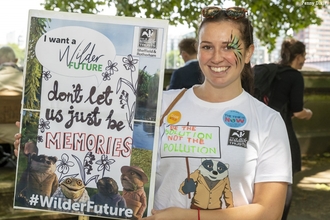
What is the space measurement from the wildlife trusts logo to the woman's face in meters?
0.19

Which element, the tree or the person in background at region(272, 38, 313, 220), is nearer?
the person in background at region(272, 38, 313, 220)

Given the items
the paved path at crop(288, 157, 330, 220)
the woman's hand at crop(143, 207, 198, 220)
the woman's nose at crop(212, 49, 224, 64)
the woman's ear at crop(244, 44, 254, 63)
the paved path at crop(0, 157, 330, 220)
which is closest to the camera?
the woman's hand at crop(143, 207, 198, 220)

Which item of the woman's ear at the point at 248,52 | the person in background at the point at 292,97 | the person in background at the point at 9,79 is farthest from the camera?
the person in background at the point at 9,79

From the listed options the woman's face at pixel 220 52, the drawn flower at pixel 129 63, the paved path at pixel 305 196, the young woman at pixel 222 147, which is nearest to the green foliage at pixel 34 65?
the drawn flower at pixel 129 63

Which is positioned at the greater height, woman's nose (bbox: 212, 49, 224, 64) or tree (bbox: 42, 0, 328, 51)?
tree (bbox: 42, 0, 328, 51)

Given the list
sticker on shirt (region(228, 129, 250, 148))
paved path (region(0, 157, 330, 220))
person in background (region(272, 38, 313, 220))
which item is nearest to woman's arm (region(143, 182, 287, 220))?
sticker on shirt (region(228, 129, 250, 148))

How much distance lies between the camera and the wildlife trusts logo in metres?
2.36

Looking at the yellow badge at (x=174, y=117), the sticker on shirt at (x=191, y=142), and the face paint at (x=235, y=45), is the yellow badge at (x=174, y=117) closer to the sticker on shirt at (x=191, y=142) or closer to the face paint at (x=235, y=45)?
the sticker on shirt at (x=191, y=142)

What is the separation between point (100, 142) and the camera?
238 cm

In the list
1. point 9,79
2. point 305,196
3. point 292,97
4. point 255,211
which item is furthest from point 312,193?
point 255,211

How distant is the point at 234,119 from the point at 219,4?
741 centimetres

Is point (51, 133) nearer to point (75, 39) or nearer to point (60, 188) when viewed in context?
point (60, 188)

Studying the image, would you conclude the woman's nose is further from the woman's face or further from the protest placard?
the protest placard

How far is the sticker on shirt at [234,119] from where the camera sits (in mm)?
2320
